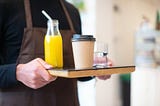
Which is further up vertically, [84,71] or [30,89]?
[84,71]

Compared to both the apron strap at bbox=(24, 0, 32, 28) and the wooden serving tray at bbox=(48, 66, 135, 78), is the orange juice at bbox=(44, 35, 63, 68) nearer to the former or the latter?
the wooden serving tray at bbox=(48, 66, 135, 78)

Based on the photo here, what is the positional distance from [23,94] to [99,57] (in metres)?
0.35

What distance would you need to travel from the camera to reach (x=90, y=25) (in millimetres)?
3391

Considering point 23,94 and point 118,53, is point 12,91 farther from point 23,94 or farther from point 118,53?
point 118,53

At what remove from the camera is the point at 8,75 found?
1085 mm

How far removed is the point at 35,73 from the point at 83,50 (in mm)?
186

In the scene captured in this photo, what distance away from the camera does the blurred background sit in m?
2.95

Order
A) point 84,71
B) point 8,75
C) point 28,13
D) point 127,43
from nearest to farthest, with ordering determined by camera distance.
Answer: point 84,71 → point 8,75 → point 28,13 → point 127,43

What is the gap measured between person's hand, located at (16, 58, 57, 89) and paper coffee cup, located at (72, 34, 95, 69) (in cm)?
11

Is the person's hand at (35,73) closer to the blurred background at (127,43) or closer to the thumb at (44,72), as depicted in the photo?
the thumb at (44,72)

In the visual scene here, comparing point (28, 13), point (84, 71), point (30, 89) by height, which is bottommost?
point (30, 89)

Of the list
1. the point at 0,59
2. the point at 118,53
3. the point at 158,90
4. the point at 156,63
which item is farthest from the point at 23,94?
the point at 118,53

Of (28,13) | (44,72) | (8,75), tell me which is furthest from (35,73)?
(28,13)

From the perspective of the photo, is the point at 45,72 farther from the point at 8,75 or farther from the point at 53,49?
the point at 8,75
